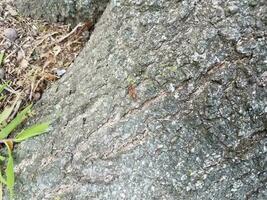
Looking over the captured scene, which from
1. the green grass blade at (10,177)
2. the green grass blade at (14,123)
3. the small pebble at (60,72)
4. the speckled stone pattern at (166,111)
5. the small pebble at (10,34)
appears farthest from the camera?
the small pebble at (10,34)

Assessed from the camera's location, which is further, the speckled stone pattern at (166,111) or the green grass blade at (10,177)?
the green grass blade at (10,177)

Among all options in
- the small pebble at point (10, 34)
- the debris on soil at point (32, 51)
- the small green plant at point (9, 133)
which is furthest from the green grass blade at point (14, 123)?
the small pebble at point (10, 34)

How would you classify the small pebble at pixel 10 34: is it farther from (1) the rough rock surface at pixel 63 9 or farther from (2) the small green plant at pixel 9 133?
(2) the small green plant at pixel 9 133

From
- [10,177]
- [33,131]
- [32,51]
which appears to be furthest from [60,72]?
[10,177]

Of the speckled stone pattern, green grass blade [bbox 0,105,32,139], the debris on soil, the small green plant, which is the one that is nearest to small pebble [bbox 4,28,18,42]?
the debris on soil

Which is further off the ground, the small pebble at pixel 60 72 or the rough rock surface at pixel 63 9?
the rough rock surface at pixel 63 9

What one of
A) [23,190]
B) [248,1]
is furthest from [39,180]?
[248,1]

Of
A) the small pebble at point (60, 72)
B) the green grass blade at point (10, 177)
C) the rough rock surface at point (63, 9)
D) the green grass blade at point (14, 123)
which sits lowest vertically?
the green grass blade at point (10, 177)
